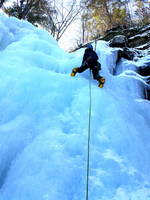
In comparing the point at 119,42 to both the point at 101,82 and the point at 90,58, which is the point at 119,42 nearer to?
the point at 90,58

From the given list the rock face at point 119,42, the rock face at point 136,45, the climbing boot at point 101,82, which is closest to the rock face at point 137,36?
the rock face at point 136,45

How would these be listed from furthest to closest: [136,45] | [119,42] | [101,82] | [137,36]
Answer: [137,36] < [136,45] < [119,42] < [101,82]

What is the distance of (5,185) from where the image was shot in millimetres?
2566

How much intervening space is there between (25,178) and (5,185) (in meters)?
0.21

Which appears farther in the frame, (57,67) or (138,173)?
(57,67)

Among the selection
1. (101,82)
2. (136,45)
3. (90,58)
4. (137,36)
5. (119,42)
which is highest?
(137,36)

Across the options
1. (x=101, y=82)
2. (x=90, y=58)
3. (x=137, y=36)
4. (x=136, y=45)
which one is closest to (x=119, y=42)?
(x=136, y=45)

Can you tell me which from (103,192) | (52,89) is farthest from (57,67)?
(103,192)

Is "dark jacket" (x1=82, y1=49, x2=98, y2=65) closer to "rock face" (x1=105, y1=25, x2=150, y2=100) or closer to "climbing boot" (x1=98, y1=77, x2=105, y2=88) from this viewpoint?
"climbing boot" (x1=98, y1=77, x2=105, y2=88)

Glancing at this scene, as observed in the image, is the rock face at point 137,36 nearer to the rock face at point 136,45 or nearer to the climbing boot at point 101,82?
the rock face at point 136,45

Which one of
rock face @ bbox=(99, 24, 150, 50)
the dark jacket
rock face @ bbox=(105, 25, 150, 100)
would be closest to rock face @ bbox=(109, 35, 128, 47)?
rock face @ bbox=(105, 25, 150, 100)

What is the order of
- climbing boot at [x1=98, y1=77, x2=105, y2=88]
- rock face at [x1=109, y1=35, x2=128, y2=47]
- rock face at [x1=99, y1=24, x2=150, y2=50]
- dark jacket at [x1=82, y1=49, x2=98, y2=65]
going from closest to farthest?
climbing boot at [x1=98, y1=77, x2=105, y2=88], dark jacket at [x1=82, y1=49, x2=98, y2=65], rock face at [x1=109, y1=35, x2=128, y2=47], rock face at [x1=99, y1=24, x2=150, y2=50]

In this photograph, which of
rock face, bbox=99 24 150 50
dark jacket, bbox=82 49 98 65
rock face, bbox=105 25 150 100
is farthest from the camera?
rock face, bbox=99 24 150 50

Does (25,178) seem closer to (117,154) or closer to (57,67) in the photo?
(117,154)
